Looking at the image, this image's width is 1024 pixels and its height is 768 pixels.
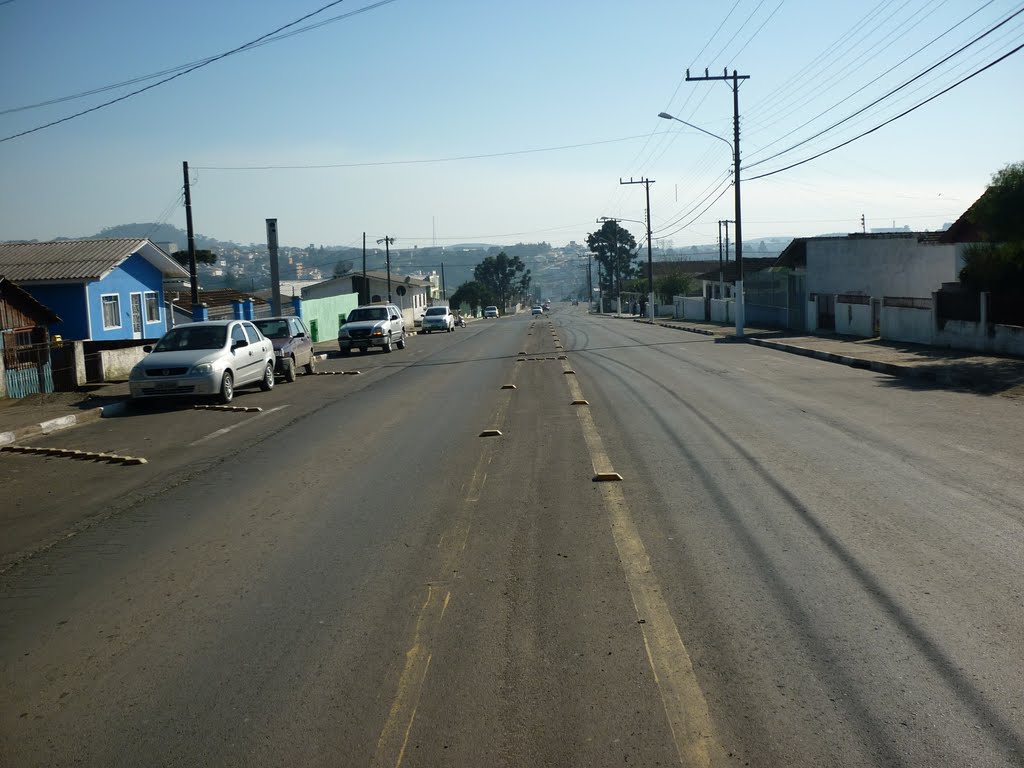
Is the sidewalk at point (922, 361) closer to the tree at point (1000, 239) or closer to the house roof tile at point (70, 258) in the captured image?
the tree at point (1000, 239)

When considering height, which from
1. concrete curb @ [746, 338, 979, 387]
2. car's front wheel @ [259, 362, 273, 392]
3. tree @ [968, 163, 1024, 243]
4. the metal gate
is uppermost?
tree @ [968, 163, 1024, 243]

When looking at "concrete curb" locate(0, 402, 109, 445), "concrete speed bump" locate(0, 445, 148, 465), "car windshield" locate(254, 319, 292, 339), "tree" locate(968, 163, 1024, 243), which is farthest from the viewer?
"car windshield" locate(254, 319, 292, 339)

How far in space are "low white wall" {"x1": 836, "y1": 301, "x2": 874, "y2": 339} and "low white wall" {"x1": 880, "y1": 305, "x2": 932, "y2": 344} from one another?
1.67 metres

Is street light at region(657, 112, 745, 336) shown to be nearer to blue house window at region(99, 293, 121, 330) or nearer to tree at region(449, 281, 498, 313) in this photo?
blue house window at region(99, 293, 121, 330)

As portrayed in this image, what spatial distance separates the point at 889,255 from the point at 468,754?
34237 millimetres

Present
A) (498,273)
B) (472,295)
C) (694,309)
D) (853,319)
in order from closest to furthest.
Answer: (853,319)
(694,309)
(472,295)
(498,273)

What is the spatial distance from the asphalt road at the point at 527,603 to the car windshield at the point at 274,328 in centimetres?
1343

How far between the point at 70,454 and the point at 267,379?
342 inches

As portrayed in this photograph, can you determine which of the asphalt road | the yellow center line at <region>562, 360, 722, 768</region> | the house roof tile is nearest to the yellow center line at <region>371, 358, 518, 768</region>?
the asphalt road

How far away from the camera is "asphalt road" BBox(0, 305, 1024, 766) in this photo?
4137 millimetres

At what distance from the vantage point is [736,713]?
4.24m

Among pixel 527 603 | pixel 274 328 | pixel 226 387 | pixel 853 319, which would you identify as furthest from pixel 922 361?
pixel 527 603

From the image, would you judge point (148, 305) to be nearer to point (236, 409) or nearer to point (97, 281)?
point (97, 281)

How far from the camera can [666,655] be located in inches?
192
